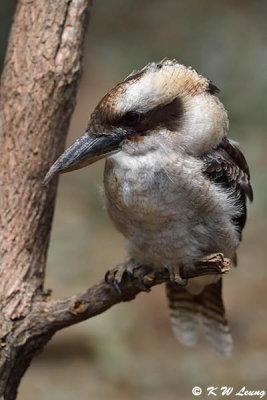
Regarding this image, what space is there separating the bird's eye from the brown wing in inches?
10.7

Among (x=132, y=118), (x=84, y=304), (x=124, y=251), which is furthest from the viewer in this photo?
(x=124, y=251)

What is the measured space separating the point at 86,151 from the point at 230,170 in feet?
1.74

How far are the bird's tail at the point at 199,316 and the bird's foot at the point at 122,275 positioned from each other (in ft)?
1.39

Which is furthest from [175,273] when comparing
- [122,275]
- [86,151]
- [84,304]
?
[86,151]

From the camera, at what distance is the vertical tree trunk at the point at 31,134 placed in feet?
8.00

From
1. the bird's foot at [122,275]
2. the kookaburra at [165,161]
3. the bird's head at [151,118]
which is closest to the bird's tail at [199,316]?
the bird's foot at [122,275]

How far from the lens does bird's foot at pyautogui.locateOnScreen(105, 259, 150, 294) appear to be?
2.43m

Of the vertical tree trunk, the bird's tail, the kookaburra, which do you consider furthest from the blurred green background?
the bird's tail

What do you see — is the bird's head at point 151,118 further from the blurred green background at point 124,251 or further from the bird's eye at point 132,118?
the blurred green background at point 124,251

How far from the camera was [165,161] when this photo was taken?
2223mm

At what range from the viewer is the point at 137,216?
231 centimetres

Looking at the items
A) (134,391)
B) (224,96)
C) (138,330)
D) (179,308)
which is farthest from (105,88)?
(179,308)

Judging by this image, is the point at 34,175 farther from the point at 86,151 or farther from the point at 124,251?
the point at 124,251

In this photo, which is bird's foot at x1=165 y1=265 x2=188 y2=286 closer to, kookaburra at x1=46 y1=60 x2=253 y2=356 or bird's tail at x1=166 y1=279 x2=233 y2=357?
kookaburra at x1=46 y1=60 x2=253 y2=356
